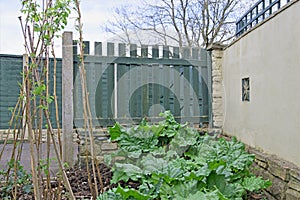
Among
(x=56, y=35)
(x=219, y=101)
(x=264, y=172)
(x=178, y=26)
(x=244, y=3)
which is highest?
(x=244, y=3)

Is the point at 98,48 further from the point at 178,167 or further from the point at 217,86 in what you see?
the point at 178,167

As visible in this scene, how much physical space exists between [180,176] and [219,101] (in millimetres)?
2088

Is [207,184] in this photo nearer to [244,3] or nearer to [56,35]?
[56,35]

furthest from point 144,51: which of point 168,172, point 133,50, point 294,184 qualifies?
point 294,184

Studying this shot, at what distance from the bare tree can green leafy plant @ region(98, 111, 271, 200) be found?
4.94 m

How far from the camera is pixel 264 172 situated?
2654 millimetres

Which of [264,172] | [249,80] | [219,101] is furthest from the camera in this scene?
[219,101]

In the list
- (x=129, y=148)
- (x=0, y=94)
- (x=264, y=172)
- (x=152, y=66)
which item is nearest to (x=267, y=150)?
(x=264, y=172)

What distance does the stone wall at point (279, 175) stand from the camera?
2.16 m

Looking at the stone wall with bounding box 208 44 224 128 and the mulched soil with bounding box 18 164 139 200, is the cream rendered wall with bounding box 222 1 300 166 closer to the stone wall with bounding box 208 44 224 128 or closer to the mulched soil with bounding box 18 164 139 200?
the stone wall with bounding box 208 44 224 128

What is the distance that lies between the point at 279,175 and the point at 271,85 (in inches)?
30.6

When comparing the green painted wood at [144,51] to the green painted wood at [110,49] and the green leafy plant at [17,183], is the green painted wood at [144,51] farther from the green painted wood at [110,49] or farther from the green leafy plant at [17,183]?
the green leafy plant at [17,183]

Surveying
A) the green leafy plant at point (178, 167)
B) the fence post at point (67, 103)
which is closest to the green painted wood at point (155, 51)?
the green leafy plant at point (178, 167)

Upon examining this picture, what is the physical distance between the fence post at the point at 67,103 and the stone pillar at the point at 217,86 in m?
1.82
